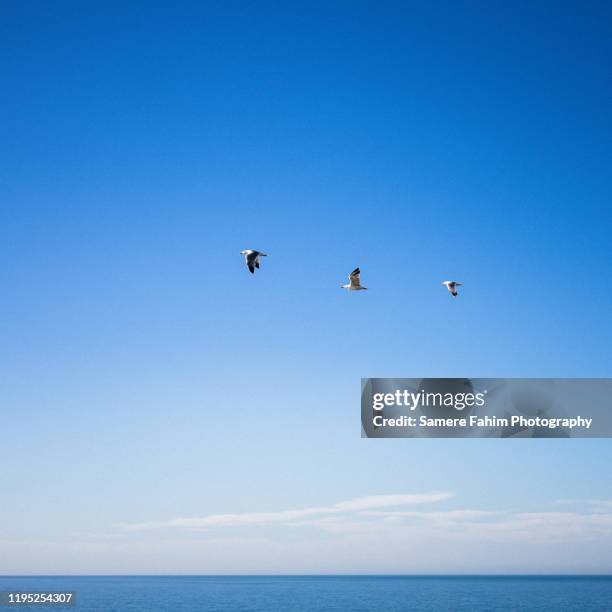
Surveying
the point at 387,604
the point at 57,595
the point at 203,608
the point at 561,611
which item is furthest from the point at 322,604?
the point at 57,595

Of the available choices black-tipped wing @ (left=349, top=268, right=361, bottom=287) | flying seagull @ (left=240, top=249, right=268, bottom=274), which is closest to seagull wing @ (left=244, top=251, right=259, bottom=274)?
flying seagull @ (left=240, top=249, right=268, bottom=274)

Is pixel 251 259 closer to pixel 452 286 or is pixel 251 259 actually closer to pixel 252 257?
pixel 252 257

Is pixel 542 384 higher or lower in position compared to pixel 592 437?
higher

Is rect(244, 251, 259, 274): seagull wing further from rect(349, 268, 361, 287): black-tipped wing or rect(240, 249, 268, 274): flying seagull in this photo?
rect(349, 268, 361, 287): black-tipped wing

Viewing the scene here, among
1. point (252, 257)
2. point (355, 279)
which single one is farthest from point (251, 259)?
point (355, 279)

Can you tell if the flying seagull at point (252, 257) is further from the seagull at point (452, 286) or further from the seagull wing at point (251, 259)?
the seagull at point (452, 286)

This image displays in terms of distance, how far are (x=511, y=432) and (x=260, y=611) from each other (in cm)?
14520

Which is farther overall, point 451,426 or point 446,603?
point 446,603

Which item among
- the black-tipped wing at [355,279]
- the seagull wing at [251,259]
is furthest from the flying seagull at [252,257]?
the black-tipped wing at [355,279]

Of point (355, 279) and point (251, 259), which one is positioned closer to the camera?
point (251, 259)

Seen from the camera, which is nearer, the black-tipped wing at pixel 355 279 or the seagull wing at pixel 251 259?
the seagull wing at pixel 251 259

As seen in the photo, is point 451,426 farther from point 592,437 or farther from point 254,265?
point 254,265

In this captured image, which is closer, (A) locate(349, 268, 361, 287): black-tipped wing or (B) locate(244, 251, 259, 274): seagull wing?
(B) locate(244, 251, 259, 274): seagull wing

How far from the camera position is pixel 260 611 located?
160875 millimetres
